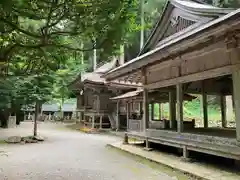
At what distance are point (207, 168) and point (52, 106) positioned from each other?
3786 cm

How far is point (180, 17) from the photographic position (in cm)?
946

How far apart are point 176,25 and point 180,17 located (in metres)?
0.33

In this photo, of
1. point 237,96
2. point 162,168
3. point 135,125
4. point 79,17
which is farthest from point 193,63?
Result: point 135,125

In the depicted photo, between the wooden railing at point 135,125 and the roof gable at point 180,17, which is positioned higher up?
the roof gable at point 180,17

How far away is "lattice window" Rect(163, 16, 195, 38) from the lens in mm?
9103

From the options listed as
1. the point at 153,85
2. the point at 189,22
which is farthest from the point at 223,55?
the point at 153,85

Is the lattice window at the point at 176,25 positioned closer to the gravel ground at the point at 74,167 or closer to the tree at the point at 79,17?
the gravel ground at the point at 74,167

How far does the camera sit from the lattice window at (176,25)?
9.10 meters

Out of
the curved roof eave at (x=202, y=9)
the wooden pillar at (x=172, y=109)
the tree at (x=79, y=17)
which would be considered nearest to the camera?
the tree at (x=79, y=17)

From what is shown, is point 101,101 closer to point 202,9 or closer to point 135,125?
point 135,125

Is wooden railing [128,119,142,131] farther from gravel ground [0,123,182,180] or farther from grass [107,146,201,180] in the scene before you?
gravel ground [0,123,182,180]

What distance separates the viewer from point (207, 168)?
258 inches

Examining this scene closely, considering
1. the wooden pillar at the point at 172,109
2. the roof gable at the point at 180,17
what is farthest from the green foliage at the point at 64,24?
the wooden pillar at the point at 172,109

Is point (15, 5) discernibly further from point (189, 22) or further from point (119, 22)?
point (189, 22)
